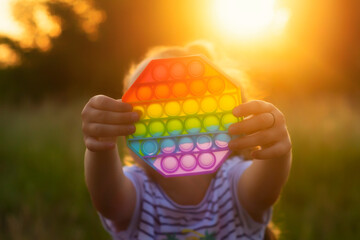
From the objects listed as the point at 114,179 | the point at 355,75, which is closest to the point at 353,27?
the point at 355,75

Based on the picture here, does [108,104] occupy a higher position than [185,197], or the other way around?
[108,104]

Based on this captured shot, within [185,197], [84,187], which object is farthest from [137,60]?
[185,197]

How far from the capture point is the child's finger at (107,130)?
72cm

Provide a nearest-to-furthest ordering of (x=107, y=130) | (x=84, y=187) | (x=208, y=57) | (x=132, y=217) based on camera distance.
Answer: (x=107, y=130) < (x=132, y=217) < (x=208, y=57) < (x=84, y=187)

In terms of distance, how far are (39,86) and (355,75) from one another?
5487 millimetres

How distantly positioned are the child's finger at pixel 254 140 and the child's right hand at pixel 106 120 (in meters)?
0.20

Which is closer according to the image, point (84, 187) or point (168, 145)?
point (168, 145)

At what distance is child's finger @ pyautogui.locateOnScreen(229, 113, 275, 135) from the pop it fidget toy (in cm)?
2

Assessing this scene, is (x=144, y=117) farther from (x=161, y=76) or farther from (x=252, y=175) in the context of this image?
(x=252, y=175)

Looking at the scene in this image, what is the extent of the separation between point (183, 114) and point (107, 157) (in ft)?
0.72

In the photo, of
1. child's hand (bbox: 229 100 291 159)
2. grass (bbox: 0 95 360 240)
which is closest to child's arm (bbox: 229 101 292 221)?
child's hand (bbox: 229 100 291 159)

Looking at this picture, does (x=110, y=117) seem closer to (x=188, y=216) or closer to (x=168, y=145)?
(x=168, y=145)

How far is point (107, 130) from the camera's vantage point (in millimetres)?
721

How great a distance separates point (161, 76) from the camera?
29.6 inches
